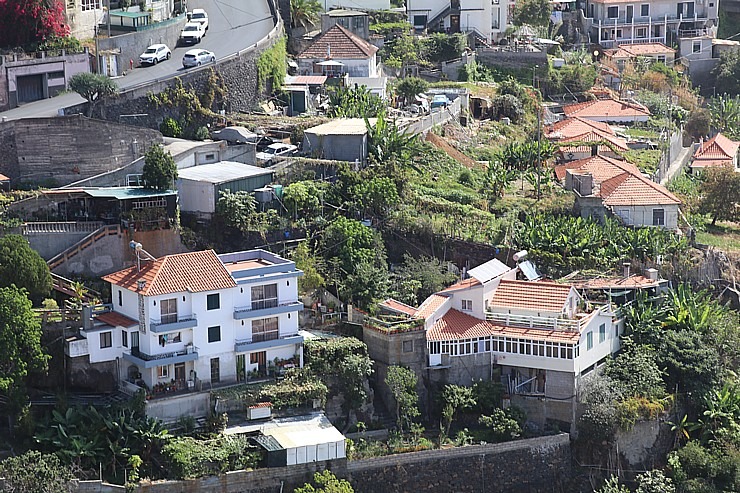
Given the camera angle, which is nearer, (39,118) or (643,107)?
(39,118)

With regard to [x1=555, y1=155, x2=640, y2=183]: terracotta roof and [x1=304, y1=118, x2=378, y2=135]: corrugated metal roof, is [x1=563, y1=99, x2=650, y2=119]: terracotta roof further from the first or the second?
[x1=304, y1=118, x2=378, y2=135]: corrugated metal roof

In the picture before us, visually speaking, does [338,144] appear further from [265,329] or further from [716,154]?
[716,154]

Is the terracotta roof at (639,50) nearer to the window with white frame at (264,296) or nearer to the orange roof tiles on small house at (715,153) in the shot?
the orange roof tiles on small house at (715,153)

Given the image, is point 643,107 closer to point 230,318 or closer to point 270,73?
point 270,73

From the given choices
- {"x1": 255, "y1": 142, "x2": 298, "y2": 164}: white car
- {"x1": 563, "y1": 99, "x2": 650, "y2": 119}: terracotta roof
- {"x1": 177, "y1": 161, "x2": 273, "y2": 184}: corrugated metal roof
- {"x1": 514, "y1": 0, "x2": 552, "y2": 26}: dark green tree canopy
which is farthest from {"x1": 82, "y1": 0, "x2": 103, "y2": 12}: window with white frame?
{"x1": 514, "y1": 0, "x2": 552, "y2": 26}: dark green tree canopy

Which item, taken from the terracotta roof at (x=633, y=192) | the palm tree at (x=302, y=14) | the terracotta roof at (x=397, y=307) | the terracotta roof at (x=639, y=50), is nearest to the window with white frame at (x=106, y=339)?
the terracotta roof at (x=397, y=307)

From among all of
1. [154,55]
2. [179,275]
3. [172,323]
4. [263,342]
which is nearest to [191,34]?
[154,55]

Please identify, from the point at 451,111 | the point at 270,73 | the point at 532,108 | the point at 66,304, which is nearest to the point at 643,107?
the point at 532,108
